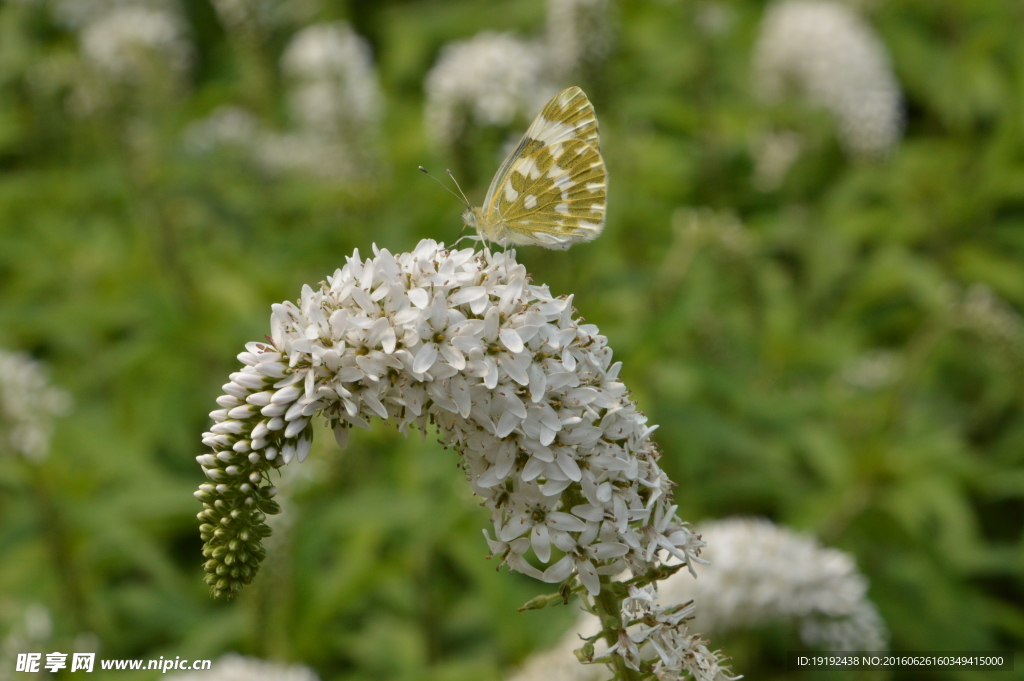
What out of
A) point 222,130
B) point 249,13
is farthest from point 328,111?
point 222,130

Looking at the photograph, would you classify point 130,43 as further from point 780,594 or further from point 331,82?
point 780,594

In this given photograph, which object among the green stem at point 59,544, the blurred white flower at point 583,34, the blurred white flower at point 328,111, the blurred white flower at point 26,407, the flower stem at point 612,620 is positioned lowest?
the flower stem at point 612,620

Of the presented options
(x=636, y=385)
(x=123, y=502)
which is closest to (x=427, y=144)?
(x=636, y=385)

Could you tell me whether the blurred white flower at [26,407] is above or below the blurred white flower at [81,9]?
below

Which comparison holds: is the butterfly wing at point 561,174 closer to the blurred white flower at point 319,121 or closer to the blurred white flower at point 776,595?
the blurred white flower at point 776,595

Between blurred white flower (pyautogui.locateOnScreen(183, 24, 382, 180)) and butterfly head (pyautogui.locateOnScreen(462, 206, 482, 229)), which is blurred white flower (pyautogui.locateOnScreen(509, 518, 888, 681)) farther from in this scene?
blurred white flower (pyautogui.locateOnScreen(183, 24, 382, 180))

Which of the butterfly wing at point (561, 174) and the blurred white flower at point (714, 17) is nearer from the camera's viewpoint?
the butterfly wing at point (561, 174)

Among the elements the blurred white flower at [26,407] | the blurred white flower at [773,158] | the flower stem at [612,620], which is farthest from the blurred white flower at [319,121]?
the flower stem at [612,620]
